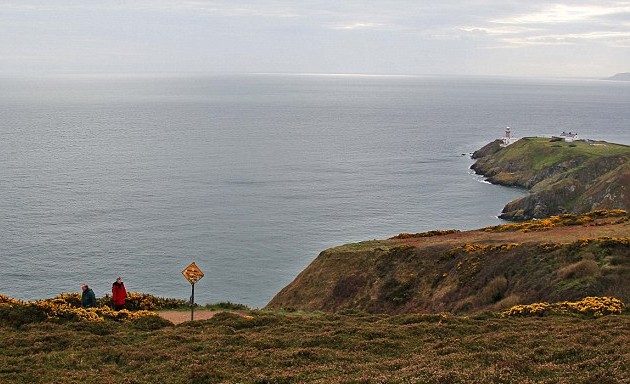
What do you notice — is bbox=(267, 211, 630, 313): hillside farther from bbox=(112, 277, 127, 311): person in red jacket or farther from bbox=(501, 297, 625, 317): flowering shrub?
bbox=(112, 277, 127, 311): person in red jacket

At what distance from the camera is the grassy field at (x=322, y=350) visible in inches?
781

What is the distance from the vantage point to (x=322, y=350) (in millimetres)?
23875

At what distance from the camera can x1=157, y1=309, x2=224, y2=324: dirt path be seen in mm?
32625

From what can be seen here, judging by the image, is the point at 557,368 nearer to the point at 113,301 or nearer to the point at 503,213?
the point at 113,301

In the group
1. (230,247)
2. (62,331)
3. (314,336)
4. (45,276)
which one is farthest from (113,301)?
(230,247)

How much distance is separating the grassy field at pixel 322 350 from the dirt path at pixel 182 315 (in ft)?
8.28

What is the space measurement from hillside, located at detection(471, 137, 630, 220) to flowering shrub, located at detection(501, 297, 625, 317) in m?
69.5

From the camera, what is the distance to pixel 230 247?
9000cm

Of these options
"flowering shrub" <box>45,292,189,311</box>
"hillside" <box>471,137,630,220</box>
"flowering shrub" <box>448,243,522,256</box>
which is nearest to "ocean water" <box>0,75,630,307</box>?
"hillside" <box>471,137,630,220</box>

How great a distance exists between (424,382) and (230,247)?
73.0 m

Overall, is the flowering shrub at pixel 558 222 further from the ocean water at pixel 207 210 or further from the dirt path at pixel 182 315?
the dirt path at pixel 182 315

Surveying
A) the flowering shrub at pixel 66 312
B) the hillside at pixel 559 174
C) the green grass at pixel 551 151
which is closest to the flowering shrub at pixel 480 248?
the flowering shrub at pixel 66 312

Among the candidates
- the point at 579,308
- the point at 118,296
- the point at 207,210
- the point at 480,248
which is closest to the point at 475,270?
the point at 480,248

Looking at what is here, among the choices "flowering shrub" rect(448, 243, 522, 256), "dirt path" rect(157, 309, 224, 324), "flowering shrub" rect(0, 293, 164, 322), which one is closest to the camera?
"flowering shrub" rect(0, 293, 164, 322)
